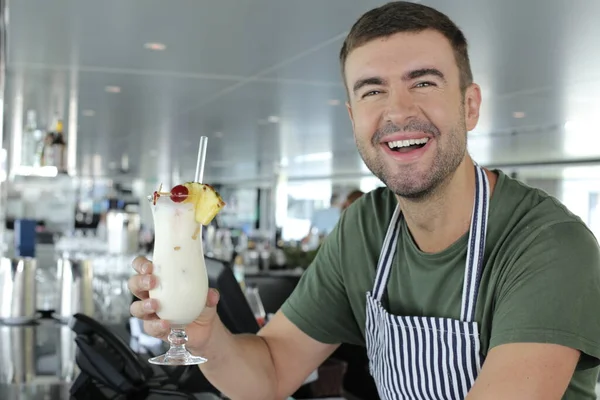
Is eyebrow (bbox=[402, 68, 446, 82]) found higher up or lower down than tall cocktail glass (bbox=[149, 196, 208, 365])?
higher up

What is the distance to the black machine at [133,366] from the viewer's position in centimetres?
212

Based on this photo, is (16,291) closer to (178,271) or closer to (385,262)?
(178,271)

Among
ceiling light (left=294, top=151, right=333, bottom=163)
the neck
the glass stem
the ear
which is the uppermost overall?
ceiling light (left=294, top=151, right=333, bottom=163)

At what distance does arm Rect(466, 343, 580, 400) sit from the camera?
1221 mm

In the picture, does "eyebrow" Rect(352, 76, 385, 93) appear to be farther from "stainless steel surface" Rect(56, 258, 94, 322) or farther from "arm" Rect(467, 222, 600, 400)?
"stainless steel surface" Rect(56, 258, 94, 322)

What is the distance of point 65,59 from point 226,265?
344 cm

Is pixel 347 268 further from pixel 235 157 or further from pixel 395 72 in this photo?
pixel 235 157

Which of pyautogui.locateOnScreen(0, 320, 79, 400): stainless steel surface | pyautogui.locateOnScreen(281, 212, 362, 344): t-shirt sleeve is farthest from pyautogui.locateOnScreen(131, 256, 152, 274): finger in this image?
pyautogui.locateOnScreen(0, 320, 79, 400): stainless steel surface

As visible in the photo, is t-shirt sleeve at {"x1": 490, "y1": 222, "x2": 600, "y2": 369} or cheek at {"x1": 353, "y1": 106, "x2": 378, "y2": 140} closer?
t-shirt sleeve at {"x1": 490, "y1": 222, "x2": 600, "y2": 369}

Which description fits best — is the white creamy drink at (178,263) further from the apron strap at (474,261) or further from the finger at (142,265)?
the apron strap at (474,261)

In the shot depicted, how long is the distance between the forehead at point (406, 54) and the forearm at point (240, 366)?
644mm

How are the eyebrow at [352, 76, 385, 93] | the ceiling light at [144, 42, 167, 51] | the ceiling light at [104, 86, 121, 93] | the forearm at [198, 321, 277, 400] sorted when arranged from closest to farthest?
the eyebrow at [352, 76, 385, 93]
the forearm at [198, 321, 277, 400]
the ceiling light at [144, 42, 167, 51]
the ceiling light at [104, 86, 121, 93]

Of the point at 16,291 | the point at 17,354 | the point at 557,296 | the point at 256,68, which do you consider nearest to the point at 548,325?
the point at 557,296

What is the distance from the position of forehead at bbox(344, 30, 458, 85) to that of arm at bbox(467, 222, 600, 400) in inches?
16.5
